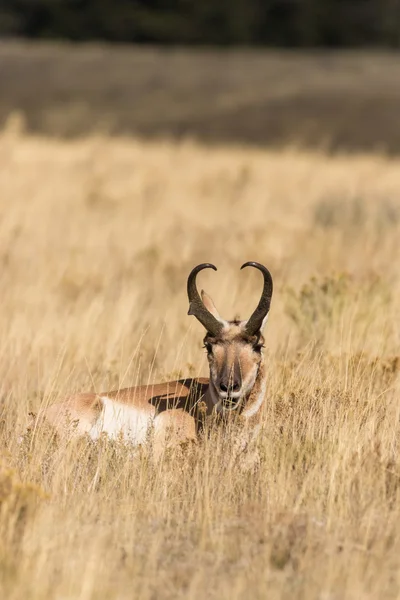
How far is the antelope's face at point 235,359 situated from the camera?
5.98 meters

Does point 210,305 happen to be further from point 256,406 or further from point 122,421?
point 122,421

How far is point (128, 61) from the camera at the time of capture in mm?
47406

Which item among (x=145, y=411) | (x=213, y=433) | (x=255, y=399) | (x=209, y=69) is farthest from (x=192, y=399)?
(x=209, y=69)

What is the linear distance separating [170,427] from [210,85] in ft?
133

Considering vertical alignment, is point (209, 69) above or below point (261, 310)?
above

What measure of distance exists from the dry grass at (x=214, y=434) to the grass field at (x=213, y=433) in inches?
0.6

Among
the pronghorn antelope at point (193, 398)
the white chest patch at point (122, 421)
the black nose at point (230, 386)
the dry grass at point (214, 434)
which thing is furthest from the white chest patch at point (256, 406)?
the white chest patch at point (122, 421)

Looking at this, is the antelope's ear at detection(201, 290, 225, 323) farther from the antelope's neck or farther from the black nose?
the black nose

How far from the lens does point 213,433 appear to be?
19.8 feet

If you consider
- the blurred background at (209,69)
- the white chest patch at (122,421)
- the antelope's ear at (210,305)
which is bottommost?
the white chest patch at (122,421)

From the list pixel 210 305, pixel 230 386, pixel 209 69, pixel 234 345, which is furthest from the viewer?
Answer: pixel 209 69

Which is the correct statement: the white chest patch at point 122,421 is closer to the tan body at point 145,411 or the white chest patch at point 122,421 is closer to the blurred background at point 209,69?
the tan body at point 145,411

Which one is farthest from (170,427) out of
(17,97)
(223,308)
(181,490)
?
(17,97)

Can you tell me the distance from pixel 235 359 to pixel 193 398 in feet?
1.90
